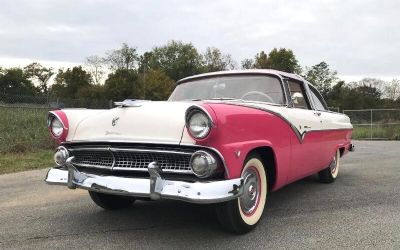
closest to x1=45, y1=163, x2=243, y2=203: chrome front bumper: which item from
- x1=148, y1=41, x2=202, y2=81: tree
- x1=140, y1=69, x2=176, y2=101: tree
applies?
x1=140, y1=69, x2=176, y2=101: tree

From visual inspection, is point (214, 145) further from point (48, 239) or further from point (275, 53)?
point (275, 53)

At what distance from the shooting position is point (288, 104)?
507 cm

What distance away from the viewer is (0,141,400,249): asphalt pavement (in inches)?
148

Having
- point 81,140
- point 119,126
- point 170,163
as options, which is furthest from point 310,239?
point 81,140

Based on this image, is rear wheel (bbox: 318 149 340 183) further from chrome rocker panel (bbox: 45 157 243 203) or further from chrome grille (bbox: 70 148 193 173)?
chrome grille (bbox: 70 148 193 173)

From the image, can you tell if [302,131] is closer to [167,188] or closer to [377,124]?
[167,188]

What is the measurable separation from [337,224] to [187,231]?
1444 mm

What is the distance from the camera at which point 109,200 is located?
4.85 metres

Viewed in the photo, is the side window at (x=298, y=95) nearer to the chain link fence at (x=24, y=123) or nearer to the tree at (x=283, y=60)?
the chain link fence at (x=24, y=123)

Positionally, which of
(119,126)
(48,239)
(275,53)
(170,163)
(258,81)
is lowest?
(48,239)

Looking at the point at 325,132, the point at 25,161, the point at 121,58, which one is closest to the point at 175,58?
the point at 121,58

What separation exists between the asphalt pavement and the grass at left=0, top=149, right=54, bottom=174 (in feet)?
8.88

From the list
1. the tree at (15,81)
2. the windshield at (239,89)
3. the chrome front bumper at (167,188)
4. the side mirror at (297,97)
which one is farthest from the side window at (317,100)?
the tree at (15,81)

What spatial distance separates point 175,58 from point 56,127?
248 ft
